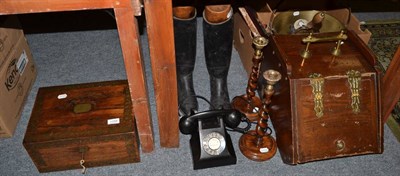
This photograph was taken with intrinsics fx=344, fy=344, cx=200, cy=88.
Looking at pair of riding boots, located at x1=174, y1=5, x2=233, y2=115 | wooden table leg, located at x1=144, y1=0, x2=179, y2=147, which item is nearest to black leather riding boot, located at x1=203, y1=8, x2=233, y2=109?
pair of riding boots, located at x1=174, y1=5, x2=233, y2=115

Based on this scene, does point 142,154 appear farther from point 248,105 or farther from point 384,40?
point 384,40

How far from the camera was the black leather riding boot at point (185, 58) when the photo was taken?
135cm

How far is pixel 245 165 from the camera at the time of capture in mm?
1340

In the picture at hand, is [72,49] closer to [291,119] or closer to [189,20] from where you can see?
[189,20]

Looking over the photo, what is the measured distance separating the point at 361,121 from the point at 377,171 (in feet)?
0.82

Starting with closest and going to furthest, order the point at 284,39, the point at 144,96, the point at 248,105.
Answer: the point at 144,96, the point at 284,39, the point at 248,105

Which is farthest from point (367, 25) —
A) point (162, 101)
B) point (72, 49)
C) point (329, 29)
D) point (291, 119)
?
point (72, 49)

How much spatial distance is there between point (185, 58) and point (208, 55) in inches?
3.9

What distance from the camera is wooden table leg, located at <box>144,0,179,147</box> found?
0.93m

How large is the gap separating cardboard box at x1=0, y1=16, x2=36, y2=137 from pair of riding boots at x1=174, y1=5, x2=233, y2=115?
2.23 ft

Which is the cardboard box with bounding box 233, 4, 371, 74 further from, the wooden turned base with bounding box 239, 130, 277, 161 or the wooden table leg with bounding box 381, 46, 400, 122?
the wooden turned base with bounding box 239, 130, 277, 161

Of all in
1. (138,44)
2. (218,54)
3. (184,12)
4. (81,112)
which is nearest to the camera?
(138,44)

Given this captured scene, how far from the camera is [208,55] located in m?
1.47

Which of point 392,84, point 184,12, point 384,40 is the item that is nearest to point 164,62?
point 184,12
